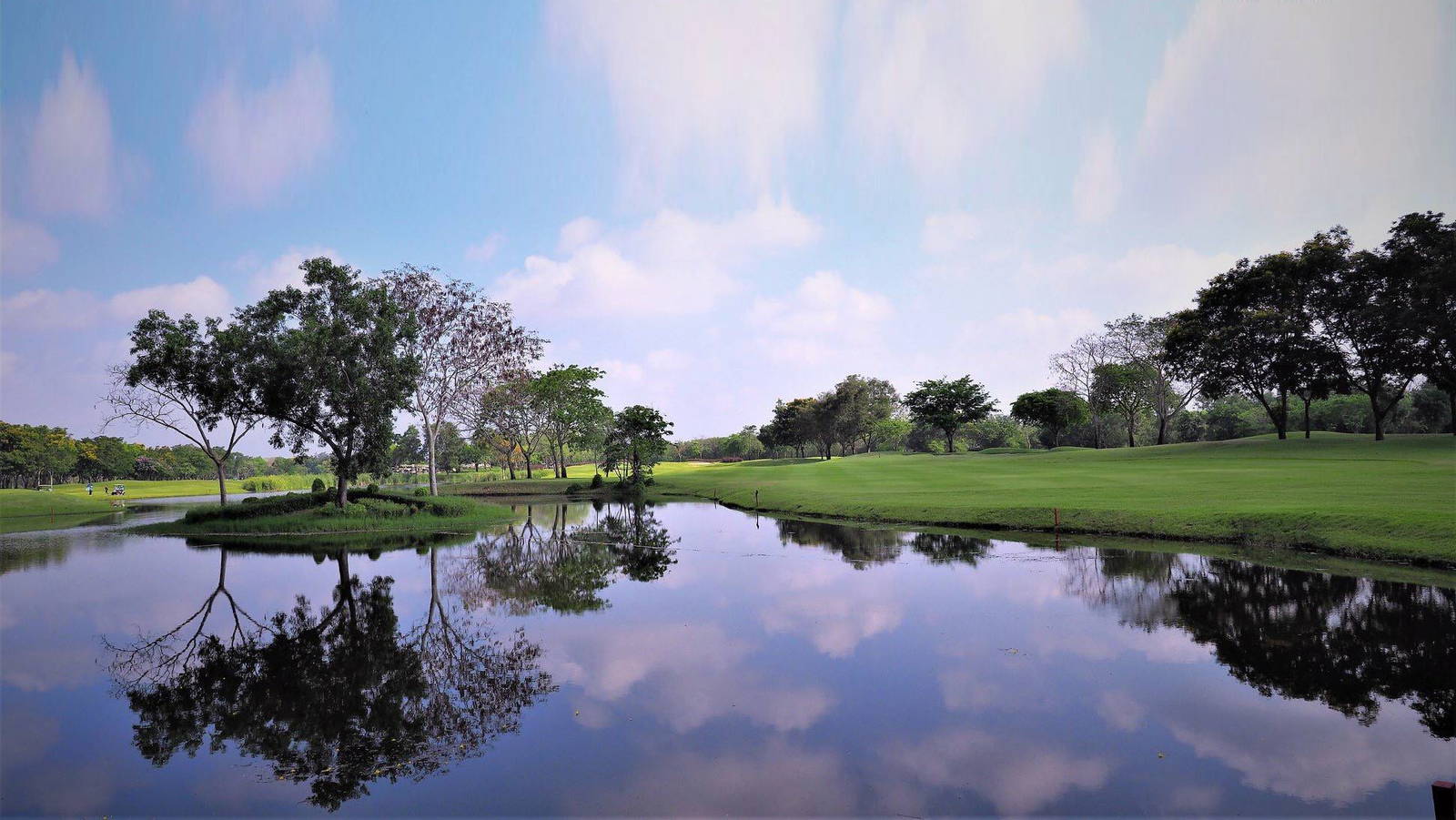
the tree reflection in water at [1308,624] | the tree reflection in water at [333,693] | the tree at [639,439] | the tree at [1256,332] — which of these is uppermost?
the tree at [1256,332]

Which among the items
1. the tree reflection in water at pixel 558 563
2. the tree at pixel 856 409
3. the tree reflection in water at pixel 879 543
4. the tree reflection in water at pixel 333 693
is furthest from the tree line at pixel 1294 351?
the tree reflection in water at pixel 333 693

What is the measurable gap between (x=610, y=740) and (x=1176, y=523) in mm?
21334

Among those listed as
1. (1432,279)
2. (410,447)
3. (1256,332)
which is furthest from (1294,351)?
(410,447)

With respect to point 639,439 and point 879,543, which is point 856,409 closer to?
point 639,439

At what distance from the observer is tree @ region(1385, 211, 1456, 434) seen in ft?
127

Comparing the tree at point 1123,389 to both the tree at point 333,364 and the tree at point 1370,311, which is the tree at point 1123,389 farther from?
the tree at point 333,364

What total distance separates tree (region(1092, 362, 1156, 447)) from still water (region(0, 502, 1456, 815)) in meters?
60.3

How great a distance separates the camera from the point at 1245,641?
34.5 ft

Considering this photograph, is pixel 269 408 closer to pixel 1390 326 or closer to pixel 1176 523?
pixel 1176 523

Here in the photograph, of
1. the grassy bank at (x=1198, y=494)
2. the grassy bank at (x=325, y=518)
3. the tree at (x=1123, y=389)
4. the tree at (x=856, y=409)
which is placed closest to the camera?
the grassy bank at (x=1198, y=494)

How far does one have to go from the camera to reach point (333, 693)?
9.05 metres

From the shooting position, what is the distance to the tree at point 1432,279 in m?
38.7

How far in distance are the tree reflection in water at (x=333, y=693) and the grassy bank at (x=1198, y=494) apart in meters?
20.6

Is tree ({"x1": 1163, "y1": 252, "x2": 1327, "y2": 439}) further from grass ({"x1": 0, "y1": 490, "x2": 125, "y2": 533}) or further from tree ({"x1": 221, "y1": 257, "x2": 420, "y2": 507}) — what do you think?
grass ({"x1": 0, "y1": 490, "x2": 125, "y2": 533})
